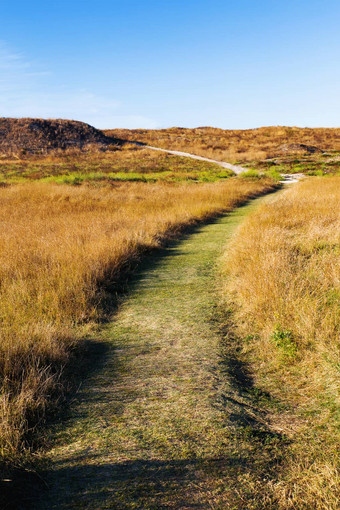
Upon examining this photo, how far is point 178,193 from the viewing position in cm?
1820

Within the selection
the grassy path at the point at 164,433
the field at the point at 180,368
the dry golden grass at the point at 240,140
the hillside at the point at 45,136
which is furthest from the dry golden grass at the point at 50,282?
the hillside at the point at 45,136

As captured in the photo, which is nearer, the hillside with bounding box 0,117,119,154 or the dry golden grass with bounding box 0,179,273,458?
the dry golden grass with bounding box 0,179,273,458

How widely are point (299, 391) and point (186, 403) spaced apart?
941 millimetres

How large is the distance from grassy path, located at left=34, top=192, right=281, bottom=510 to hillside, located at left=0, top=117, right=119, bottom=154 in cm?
6074

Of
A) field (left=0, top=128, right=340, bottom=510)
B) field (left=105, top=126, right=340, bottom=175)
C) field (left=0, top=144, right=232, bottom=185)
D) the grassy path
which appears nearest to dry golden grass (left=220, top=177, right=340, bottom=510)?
field (left=0, top=128, right=340, bottom=510)

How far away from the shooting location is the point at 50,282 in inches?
208

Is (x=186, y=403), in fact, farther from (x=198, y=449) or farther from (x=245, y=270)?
(x=245, y=270)

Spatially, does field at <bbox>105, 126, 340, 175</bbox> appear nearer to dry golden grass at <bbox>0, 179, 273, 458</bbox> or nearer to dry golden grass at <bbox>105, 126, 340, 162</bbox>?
dry golden grass at <bbox>105, 126, 340, 162</bbox>

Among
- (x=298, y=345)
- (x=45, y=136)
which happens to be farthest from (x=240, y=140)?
(x=298, y=345)

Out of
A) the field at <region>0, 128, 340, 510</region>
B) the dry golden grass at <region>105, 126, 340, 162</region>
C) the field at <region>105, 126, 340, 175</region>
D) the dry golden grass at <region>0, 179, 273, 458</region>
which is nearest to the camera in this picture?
the field at <region>0, 128, 340, 510</region>

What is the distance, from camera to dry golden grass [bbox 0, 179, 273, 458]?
2.79 m

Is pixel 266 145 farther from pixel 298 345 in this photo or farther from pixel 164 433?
pixel 164 433

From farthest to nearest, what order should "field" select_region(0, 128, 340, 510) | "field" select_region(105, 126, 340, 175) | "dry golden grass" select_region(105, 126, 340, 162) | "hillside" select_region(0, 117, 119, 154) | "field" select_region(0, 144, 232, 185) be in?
"hillside" select_region(0, 117, 119, 154)
"dry golden grass" select_region(105, 126, 340, 162)
"field" select_region(105, 126, 340, 175)
"field" select_region(0, 144, 232, 185)
"field" select_region(0, 128, 340, 510)

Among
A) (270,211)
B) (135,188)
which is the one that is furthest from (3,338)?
(135,188)
